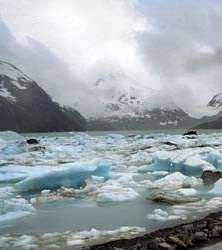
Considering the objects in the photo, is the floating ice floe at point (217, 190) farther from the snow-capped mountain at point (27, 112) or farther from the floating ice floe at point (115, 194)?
the snow-capped mountain at point (27, 112)

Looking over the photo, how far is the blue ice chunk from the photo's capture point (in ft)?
47.7

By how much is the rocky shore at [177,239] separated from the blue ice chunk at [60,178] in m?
6.37

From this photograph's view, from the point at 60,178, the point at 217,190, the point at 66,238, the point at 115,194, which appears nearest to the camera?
the point at 66,238

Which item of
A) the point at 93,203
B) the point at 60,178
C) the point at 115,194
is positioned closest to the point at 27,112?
the point at 60,178

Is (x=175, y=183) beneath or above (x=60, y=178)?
beneath

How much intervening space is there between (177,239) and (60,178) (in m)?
7.32

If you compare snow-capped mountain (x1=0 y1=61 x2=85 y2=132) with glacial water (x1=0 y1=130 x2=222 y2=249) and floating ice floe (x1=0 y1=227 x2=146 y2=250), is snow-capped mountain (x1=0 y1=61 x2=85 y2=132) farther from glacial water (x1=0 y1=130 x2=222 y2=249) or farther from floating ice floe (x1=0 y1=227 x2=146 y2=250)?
floating ice floe (x1=0 y1=227 x2=146 y2=250)

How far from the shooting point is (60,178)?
14953 millimetres

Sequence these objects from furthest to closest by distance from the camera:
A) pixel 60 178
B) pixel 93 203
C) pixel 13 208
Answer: pixel 60 178, pixel 93 203, pixel 13 208

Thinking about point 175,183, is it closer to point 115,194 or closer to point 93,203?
point 115,194

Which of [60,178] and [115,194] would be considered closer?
[115,194]

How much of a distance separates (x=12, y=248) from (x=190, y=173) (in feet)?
36.0

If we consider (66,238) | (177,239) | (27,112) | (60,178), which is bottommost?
(66,238)

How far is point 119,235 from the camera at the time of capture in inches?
351
